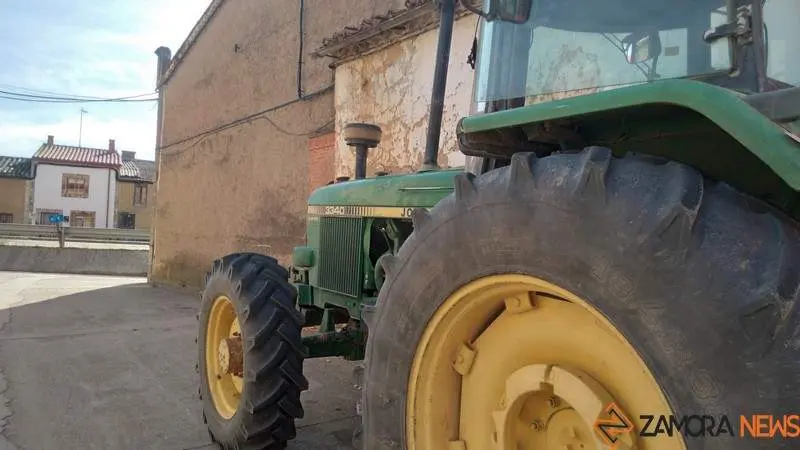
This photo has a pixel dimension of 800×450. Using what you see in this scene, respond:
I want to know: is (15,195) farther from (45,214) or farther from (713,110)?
(713,110)

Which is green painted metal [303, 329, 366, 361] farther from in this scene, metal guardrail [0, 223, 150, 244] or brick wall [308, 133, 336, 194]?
metal guardrail [0, 223, 150, 244]

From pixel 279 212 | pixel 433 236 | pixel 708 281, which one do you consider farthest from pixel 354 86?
pixel 708 281

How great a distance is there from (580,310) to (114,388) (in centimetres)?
432

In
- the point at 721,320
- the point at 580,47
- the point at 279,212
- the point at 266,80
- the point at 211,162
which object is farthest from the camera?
the point at 211,162

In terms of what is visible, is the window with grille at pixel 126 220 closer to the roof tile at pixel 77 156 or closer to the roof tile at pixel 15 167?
the roof tile at pixel 77 156

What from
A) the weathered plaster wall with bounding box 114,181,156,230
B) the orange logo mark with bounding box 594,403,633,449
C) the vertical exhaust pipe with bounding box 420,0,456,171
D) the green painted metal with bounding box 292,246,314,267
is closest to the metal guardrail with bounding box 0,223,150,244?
the weathered plaster wall with bounding box 114,181,156,230

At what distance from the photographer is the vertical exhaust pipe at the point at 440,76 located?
9.41 ft

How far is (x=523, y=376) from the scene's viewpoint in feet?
5.00

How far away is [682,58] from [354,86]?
6245 millimetres

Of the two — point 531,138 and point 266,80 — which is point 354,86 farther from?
point 531,138

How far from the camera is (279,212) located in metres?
9.38

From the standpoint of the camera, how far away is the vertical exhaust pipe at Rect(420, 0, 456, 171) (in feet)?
9.41

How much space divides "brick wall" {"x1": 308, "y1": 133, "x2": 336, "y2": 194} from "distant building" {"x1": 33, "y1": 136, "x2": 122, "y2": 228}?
3881 cm

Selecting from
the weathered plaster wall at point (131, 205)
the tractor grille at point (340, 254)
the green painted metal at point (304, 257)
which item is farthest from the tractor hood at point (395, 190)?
the weathered plaster wall at point (131, 205)
